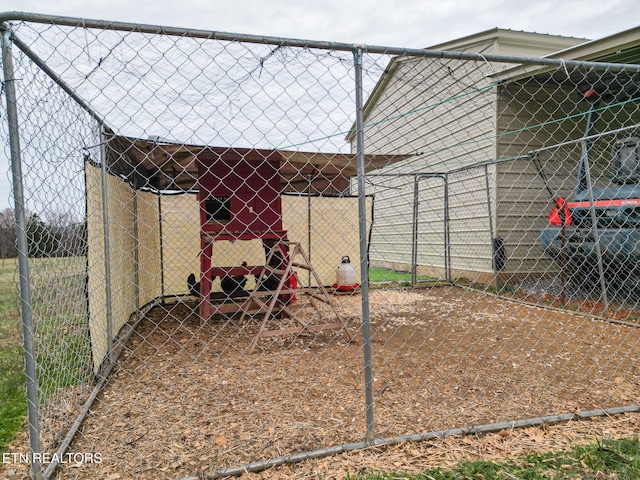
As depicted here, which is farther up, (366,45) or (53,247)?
(366,45)

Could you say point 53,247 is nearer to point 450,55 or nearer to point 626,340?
point 450,55

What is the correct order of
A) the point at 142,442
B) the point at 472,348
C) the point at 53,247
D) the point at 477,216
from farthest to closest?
the point at 477,216 → the point at 472,348 → the point at 53,247 → the point at 142,442

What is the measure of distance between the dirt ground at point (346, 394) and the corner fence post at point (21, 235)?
0.97ft

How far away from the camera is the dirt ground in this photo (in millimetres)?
1792

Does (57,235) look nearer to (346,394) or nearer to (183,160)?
(346,394)

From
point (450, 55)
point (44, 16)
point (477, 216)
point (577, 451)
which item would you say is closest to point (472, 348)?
point (577, 451)

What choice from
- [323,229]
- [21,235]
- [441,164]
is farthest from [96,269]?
[441,164]

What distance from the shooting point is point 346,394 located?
2.45m

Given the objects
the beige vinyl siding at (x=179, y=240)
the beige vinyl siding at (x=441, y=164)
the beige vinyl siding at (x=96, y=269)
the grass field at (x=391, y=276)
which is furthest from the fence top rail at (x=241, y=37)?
the grass field at (x=391, y=276)

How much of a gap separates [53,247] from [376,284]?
5.53 m

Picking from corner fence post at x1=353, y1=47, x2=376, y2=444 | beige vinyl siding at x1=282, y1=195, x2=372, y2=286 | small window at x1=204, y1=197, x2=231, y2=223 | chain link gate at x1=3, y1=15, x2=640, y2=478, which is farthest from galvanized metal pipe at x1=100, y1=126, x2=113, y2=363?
beige vinyl siding at x1=282, y1=195, x2=372, y2=286

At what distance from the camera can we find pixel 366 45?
5.67ft

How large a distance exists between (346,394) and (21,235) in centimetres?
189

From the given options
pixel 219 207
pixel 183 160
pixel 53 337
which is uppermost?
pixel 183 160
